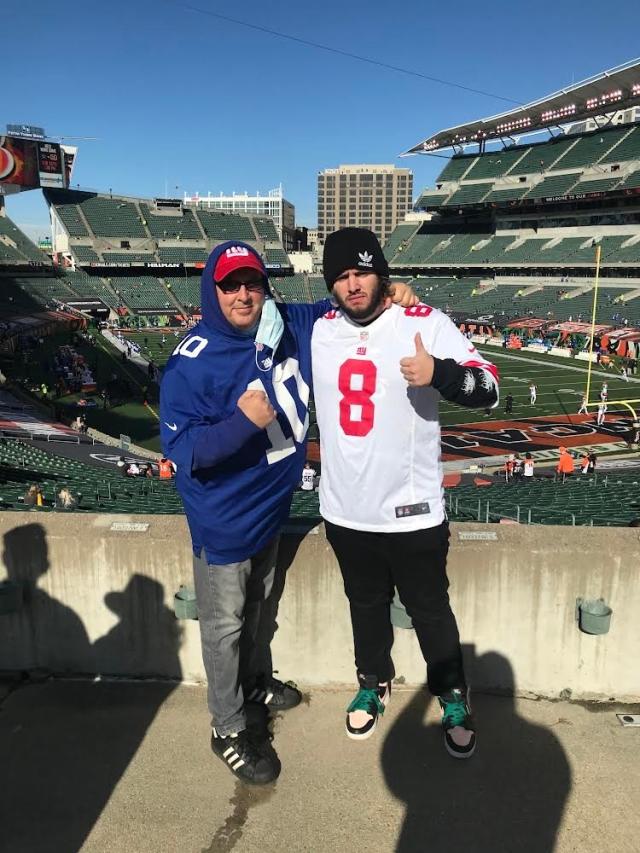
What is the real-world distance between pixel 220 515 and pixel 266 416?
0.51 meters

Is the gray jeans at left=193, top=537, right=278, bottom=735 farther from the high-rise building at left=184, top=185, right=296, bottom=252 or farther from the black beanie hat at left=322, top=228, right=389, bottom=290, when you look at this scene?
the high-rise building at left=184, top=185, right=296, bottom=252

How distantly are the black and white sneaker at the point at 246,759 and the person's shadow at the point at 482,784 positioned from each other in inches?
18.2

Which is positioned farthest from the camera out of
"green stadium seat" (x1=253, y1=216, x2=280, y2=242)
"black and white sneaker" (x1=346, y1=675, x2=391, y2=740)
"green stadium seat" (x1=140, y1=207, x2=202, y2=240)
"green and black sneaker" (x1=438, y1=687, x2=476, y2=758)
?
"green stadium seat" (x1=253, y1=216, x2=280, y2=242)

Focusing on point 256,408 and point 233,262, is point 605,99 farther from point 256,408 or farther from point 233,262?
point 256,408

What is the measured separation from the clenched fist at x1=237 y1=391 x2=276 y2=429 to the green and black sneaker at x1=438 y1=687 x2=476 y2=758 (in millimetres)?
1468

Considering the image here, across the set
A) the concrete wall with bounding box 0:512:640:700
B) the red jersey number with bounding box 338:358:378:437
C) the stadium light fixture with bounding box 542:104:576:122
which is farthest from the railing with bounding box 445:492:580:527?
the stadium light fixture with bounding box 542:104:576:122

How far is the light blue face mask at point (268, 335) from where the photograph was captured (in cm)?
258

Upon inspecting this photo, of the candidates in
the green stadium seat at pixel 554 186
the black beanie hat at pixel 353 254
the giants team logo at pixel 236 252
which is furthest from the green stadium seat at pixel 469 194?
the giants team logo at pixel 236 252

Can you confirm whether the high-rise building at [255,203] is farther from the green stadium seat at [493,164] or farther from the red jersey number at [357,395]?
the red jersey number at [357,395]

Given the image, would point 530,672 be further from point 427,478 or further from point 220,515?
point 220,515

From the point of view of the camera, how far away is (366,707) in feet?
9.23

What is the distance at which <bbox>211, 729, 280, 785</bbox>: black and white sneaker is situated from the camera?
2514 millimetres

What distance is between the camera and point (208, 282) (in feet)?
8.46

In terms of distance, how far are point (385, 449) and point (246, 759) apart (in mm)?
1357
